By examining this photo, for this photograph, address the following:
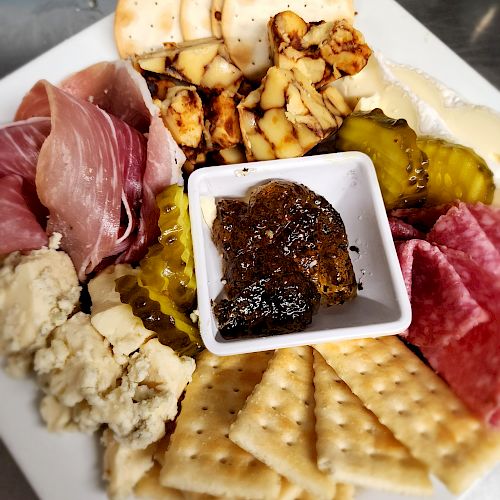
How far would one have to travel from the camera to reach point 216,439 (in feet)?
3.63

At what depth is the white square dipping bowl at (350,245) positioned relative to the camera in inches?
45.9

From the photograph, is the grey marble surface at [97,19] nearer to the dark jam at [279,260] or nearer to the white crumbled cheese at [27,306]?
the white crumbled cheese at [27,306]

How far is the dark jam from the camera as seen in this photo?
3.89ft

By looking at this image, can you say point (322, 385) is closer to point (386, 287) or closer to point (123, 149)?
point (386, 287)

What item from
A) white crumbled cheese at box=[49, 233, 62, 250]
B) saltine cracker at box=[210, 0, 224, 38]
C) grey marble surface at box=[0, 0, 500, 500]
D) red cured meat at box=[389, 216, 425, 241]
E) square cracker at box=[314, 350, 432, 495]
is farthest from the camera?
grey marble surface at box=[0, 0, 500, 500]

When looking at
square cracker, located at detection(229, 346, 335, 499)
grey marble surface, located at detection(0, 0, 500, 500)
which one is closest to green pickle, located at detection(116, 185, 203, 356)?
square cracker, located at detection(229, 346, 335, 499)

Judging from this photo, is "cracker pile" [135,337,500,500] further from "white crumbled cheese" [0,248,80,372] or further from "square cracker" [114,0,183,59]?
"square cracker" [114,0,183,59]

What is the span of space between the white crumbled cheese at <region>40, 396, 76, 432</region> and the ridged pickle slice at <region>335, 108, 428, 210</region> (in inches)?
35.2

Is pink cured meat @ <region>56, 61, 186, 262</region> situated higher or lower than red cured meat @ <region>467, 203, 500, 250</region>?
higher

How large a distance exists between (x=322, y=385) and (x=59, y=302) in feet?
1.93

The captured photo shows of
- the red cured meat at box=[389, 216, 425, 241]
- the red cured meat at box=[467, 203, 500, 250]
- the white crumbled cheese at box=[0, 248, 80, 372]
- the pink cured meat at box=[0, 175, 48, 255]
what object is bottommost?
the red cured meat at box=[389, 216, 425, 241]

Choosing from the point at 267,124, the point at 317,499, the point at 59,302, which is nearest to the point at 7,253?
the point at 59,302

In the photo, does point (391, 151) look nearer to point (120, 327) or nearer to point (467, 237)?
point (467, 237)

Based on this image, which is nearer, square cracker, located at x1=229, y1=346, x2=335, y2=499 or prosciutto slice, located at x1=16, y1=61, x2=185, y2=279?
square cracker, located at x1=229, y1=346, x2=335, y2=499
